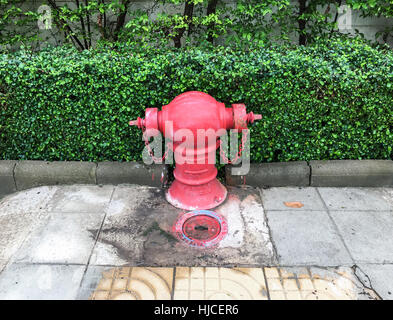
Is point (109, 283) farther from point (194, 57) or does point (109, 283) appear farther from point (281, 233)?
point (194, 57)

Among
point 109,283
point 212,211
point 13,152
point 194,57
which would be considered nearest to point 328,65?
point 194,57

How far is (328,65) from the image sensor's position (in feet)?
13.6

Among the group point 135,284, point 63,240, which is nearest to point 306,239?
point 135,284

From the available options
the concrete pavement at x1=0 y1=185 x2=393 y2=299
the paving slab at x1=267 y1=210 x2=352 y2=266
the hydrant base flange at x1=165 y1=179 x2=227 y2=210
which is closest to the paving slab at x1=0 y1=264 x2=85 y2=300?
the concrete pavement at x1=0 y1=185 x2=393 y2=299

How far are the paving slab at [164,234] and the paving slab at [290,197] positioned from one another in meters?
0.13

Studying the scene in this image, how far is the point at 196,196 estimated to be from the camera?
4.07m

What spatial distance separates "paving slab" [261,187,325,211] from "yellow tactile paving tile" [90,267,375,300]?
98 centimetres

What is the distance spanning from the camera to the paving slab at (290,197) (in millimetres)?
4074

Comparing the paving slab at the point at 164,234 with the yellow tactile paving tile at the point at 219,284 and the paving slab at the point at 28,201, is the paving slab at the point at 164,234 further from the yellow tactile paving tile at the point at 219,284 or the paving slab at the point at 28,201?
the paving slab at the point at 28,201

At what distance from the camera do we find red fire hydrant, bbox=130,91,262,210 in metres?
3.52

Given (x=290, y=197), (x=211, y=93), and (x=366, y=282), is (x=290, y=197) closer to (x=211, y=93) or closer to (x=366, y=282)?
(x=366, y=282)

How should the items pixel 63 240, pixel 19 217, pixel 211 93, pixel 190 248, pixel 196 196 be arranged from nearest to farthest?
pixel 190 248 < pixel 63 240 < pixel 19 217 < pixel 196 196 < pixel 211 93

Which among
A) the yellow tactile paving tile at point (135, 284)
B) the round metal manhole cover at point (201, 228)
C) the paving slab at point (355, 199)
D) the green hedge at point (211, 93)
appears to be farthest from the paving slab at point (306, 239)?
the yellow tactile paving tile at point (135, 284)

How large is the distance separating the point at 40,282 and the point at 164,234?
1.24 metres
